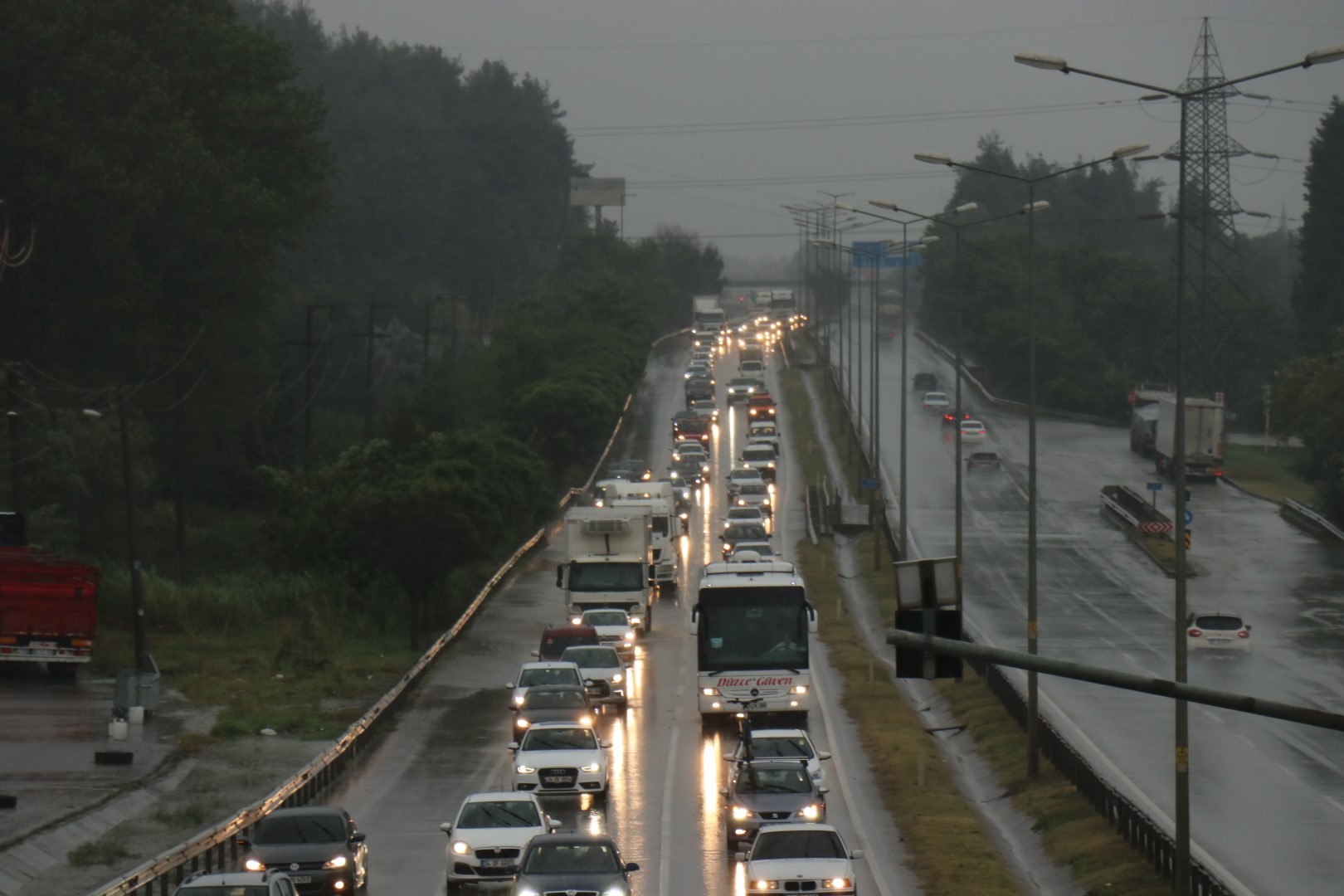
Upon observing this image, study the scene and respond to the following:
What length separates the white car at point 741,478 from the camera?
7700 centimetres

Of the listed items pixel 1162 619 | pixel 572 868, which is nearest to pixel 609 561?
pixel 1162 619

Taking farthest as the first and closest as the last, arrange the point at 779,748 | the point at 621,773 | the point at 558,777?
the point at 621,773
the point at 558,777
the point at 779,748

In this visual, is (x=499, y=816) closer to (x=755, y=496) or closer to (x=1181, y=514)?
(x=1181, y=514)

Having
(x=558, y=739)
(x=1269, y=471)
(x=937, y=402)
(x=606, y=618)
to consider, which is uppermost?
(x=937, y=402)

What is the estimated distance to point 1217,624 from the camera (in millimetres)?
50344

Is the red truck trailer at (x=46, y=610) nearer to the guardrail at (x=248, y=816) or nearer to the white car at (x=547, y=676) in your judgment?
the guardrail at (x=248, y=816)

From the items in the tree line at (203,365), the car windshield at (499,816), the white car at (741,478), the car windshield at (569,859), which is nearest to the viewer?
the car windshield at (569,859)

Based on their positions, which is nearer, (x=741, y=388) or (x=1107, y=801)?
(x=1107, y=801)

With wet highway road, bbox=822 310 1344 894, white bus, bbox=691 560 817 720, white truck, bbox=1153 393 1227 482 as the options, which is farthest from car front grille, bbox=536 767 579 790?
white truck, bbox=1153 393 1227 482

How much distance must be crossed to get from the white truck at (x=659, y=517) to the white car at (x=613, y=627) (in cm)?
944

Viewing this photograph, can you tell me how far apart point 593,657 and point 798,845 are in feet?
60.7

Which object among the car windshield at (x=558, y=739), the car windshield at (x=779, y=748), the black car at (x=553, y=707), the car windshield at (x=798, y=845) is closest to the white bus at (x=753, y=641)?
the black car at (x=553, y=707)

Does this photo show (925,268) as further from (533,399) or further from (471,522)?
(471,522)

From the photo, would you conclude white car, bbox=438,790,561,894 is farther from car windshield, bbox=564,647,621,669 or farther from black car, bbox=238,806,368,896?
car windshield, bbox=564,647,621,669
